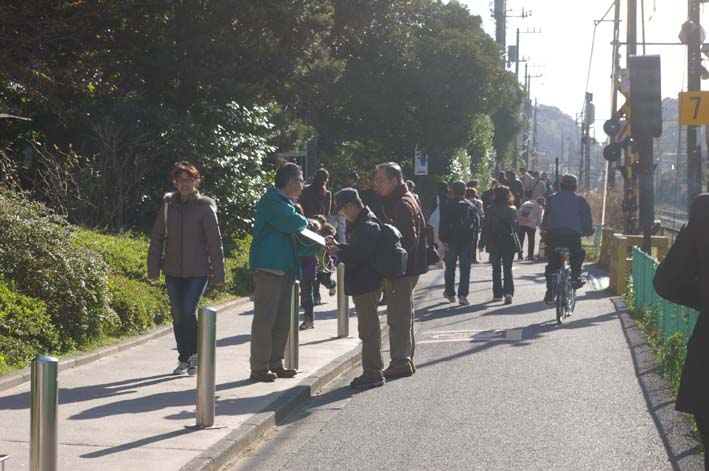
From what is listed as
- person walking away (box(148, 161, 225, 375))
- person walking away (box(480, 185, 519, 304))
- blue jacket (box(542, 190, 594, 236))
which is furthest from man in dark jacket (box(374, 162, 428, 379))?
person walking away (box(480, 185, 519, 304))

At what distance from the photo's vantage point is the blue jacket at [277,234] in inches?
379

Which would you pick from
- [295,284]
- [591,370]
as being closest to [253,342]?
[295,284]

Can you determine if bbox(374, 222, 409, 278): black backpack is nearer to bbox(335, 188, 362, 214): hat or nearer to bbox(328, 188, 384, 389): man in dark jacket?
bbox(328, 188, 384, 389): man in dark jacket

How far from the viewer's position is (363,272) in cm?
1013

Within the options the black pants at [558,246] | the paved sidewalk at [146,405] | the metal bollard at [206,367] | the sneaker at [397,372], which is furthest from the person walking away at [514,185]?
the metal bollard at [206,367]

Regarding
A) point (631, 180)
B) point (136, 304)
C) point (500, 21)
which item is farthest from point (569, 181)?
point (500, 21)

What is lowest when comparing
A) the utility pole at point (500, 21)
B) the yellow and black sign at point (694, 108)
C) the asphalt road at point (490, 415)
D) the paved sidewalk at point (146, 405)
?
the asphalt road at point (490, 415)

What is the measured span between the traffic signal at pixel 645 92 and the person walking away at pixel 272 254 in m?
5.93

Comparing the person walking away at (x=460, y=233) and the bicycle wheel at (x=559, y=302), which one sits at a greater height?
the person walking away at (x=460, y=233)

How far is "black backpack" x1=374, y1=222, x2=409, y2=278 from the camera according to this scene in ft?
32.7

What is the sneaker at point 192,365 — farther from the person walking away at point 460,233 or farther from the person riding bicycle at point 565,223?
the person walking away at point 460,233

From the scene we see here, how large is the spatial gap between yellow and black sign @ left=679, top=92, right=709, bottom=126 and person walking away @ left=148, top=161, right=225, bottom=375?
7.49 metres

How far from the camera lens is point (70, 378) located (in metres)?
9.91

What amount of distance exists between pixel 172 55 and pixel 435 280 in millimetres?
6406
